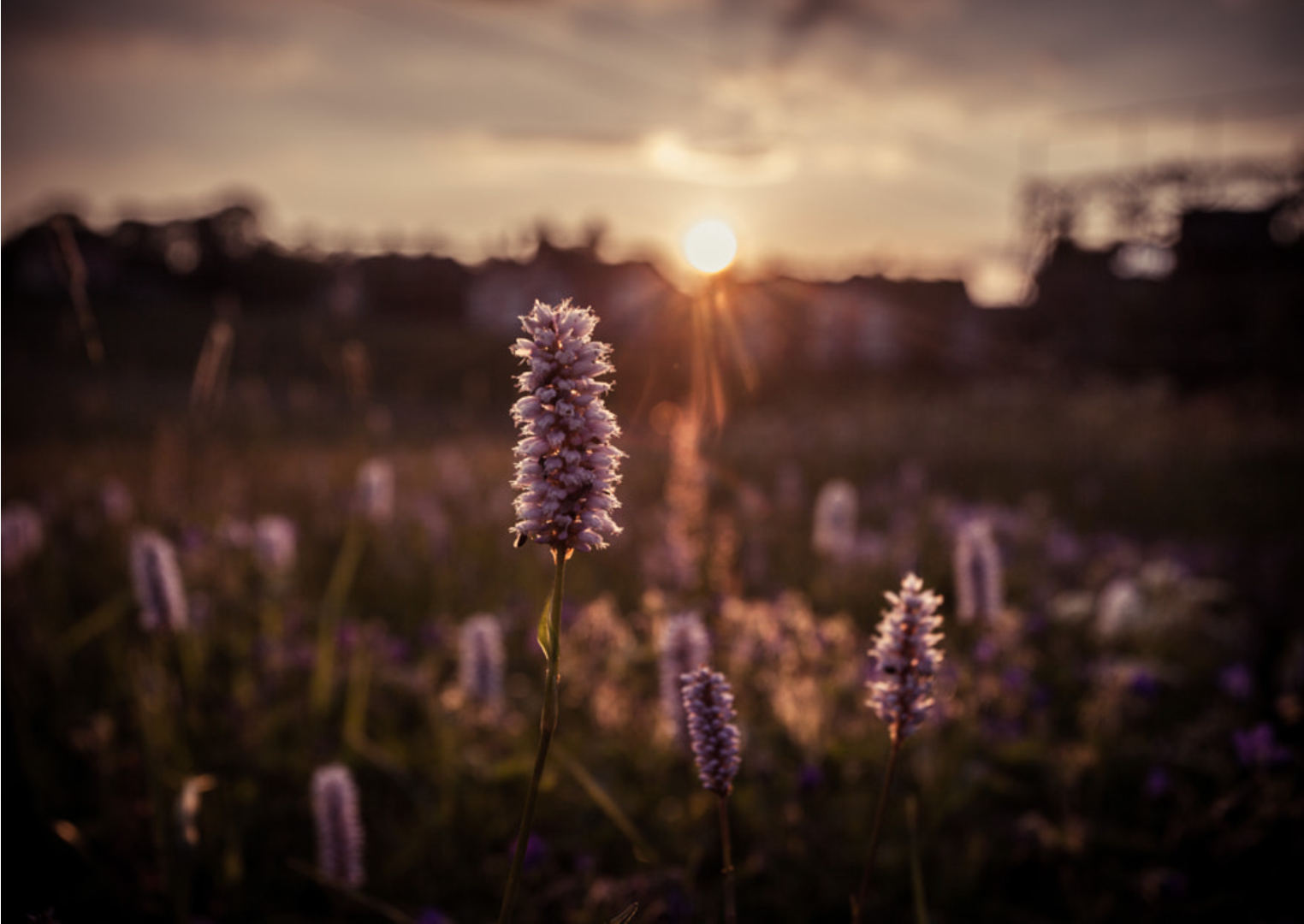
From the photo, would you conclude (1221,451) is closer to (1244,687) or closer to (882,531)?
(882,531)

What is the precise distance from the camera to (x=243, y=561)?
538 cm

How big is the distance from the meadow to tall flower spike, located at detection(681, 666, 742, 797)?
0.33 metres

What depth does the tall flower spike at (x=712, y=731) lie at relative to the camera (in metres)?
1.43

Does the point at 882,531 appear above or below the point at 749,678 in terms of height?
above

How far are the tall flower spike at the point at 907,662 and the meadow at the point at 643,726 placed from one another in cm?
26

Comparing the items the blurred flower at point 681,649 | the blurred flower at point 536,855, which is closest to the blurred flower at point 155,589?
the blurred flower at point 536,855

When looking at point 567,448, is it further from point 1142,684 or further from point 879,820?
point 1142,684

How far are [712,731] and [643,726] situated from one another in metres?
2.07

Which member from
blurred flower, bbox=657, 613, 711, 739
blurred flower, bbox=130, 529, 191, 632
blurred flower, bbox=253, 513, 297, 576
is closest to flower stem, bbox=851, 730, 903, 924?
blurred flower, bbox=657, 613, 711, 739

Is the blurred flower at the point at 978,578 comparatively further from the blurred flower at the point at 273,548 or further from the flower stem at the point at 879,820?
the blurred flower at the point at 273,548

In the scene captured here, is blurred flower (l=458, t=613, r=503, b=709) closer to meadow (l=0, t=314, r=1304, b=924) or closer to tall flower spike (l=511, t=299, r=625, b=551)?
meadow (l=0, t=314, r=1304, b=924)

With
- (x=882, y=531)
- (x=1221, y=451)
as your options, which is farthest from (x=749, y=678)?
(x=1221, y=451)

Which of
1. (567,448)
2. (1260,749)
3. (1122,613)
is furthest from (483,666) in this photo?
(1122,613)

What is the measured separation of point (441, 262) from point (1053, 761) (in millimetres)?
50430
